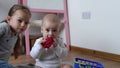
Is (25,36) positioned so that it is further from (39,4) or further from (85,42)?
(85,42)

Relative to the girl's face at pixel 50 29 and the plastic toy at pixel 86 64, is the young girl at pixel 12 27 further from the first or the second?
the plastic toy at pixel 86 64

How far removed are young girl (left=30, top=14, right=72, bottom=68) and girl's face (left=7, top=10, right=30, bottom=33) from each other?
0.39ft

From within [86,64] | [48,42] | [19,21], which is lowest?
[86,64]

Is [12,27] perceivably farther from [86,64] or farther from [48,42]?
[86,64]

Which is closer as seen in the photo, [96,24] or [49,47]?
[49,47]

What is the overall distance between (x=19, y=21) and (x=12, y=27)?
0.06 meters

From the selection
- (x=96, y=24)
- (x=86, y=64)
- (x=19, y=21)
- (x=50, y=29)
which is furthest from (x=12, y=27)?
(x=96, y=24)

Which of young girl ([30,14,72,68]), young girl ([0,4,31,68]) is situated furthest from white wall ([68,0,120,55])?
young girl ([0,4,31,68])

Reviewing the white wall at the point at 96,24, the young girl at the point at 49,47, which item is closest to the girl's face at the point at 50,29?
the young girl at the point at 49,47

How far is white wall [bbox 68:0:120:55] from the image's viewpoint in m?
1.61

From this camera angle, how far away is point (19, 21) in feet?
3.37

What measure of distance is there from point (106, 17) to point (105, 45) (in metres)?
0.24

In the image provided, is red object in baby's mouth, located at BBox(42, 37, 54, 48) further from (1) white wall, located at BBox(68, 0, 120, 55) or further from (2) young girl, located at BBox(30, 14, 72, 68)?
(1) white wall, located at BBox(68, 0, 120, 55)

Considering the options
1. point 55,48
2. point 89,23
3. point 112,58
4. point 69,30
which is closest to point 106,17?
point 89,23
